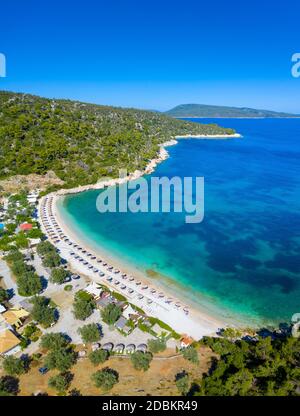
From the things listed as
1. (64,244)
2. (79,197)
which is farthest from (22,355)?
(79,197)

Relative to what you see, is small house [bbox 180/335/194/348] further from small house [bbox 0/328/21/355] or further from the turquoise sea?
small house [bbox 0/328/21/355]

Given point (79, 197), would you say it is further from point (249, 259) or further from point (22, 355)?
point (22, 355)

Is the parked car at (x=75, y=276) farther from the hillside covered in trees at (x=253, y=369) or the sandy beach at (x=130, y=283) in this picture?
the hillside covered in trees at (x=253, y=369)

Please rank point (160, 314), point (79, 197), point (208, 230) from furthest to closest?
point (79, 197) < point (208, 230) < point (160, 314)

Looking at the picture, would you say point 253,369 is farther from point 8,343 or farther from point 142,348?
point 8,343

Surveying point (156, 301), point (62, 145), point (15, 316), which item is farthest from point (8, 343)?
point (62, 145)

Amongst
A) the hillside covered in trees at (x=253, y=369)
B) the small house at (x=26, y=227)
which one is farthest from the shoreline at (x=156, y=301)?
the small house at (x=26, y=227)
